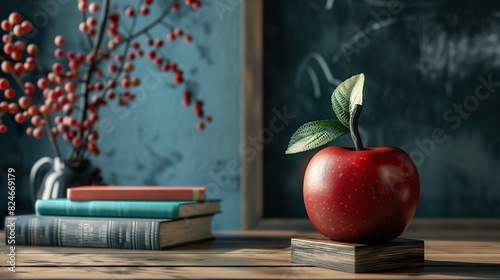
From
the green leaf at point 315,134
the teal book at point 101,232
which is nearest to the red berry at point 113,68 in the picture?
the teal book at point 101,232

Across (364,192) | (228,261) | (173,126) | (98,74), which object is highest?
(98,74)

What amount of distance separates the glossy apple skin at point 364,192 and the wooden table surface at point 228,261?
0.06 m

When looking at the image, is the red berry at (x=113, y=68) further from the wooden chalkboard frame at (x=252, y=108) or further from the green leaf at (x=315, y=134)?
the green leaf at (x=315, y=134)

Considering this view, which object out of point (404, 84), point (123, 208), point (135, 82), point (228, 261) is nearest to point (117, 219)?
point (123, 208)

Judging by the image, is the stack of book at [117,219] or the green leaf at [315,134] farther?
the stack of book at [117,219]

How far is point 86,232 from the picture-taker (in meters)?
1.15

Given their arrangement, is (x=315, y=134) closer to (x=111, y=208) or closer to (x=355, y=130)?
(x=355, y=130)

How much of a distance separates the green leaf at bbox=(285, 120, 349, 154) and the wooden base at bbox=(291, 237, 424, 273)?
13cm

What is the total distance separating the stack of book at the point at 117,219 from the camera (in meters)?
1.12

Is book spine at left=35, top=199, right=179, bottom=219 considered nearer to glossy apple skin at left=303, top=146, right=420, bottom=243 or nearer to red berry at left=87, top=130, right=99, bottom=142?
red berry at left=87, top=130, right=99, bottom=142

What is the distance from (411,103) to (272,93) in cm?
30

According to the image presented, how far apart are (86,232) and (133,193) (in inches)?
4.1

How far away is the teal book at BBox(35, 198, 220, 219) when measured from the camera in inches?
45.3

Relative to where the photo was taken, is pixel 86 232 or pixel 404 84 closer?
pixel 86 232
